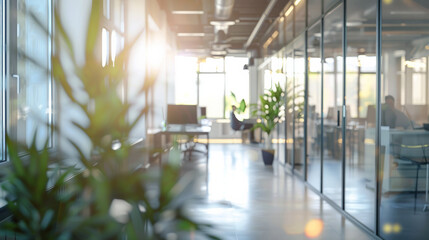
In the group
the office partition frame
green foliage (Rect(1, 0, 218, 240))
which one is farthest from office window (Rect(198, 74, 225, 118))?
green foliage (Rect(1, 0, 218, 240))

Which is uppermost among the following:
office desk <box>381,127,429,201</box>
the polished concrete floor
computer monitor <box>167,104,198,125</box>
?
computer monitor <box>167,104,198,125</box>

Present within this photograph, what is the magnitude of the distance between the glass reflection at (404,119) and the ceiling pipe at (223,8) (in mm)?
3672

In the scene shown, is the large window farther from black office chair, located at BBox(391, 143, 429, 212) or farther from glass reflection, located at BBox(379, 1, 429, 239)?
black office chair, located at BBox(391, 143, 429, 212)

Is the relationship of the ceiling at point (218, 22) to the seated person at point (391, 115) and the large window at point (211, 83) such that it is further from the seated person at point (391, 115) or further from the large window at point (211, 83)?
the seated person at point (391, 115)

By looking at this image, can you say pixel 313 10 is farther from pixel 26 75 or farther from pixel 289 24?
pixel 26 75

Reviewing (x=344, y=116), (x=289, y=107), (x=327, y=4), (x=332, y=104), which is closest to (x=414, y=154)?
(x=344, y=116)

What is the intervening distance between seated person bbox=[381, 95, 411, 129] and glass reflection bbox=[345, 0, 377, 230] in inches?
11.0

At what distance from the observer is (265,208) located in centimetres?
502

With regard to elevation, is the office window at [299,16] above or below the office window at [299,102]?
above

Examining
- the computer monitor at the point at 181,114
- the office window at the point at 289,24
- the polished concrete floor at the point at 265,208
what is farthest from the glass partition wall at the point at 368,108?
the computer monitor at the point at 181,114

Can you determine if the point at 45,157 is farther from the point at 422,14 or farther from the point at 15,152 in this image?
the point at 422,14

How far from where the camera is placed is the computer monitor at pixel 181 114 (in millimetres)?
7871

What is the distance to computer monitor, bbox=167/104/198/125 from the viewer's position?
787 cm

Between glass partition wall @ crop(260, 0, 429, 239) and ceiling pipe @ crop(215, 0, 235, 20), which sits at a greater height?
ceiling pipe @ crop(215, 0, 235, 20)
